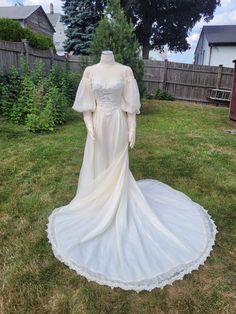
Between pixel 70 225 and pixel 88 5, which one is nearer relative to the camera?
pixel 70 225

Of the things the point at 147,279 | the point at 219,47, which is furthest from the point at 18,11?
the point at 147,279

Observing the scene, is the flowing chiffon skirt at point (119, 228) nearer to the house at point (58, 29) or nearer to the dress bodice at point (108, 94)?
the dress bodice at point (108, 94)

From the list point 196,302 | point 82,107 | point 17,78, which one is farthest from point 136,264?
point 17,78

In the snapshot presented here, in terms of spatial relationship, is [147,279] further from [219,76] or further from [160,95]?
[219,76]

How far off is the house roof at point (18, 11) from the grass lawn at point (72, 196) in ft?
71.6

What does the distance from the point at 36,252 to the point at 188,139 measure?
216 inches

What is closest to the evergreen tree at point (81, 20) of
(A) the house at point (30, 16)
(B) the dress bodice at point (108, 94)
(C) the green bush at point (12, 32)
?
(A) the house at point (30, 16)

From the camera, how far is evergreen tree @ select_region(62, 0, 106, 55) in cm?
2134

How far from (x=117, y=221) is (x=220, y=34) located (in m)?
22.1

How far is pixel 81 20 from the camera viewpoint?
2145 centimetres

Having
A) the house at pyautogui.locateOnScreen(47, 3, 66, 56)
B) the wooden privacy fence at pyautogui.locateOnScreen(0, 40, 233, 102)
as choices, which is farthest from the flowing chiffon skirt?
the house at pyautogui.locateOnScreen(47, 3, 66, 56)

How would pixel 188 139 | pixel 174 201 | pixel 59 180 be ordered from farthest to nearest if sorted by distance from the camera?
pixel 188 139 < pixel 59 180 < pixel 174 201

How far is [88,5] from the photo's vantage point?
21.4 metres

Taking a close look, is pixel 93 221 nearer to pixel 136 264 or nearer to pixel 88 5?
pixel 136 264
